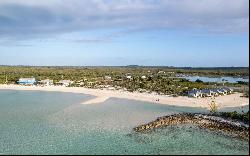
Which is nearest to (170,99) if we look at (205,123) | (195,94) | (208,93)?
(195,94)

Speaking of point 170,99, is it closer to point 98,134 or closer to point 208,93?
point 208,93

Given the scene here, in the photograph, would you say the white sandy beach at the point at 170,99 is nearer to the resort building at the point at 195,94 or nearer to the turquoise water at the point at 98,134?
the resort building at the point at 195,94

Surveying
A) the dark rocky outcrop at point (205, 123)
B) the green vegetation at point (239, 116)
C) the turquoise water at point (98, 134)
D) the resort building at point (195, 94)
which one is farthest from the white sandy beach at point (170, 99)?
the dark rocky outcrop at point (205, 123)

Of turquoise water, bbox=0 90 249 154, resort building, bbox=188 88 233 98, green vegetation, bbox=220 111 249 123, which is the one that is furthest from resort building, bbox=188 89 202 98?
green vegetation, bbox=220 111 249 123

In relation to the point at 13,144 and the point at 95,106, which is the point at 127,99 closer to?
the point at 95,106

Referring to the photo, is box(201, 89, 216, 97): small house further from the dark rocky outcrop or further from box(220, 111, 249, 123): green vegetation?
the dark rocky outcrop

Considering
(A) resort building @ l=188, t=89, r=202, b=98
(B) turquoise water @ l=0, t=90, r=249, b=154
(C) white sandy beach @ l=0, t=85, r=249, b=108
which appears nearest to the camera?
(B) turquoise water @ l=0, t=90, r=249, b=154

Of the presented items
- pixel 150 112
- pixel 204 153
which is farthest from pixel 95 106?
pixel 204 153
